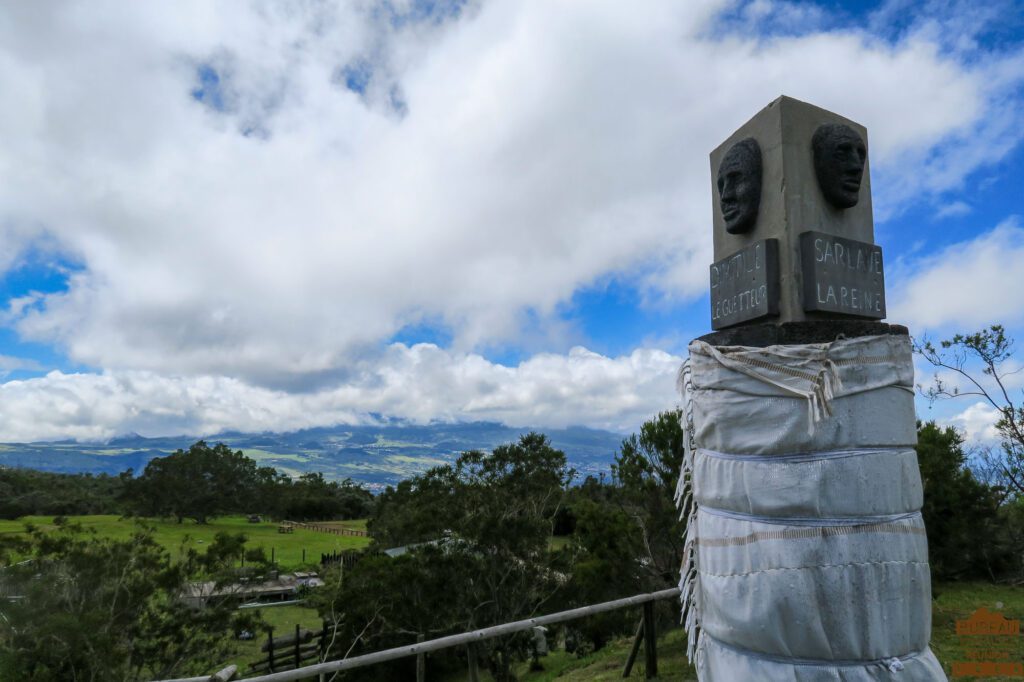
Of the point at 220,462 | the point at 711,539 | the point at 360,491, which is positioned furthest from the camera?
the point at 360,491

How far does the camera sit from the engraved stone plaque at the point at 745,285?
242cm

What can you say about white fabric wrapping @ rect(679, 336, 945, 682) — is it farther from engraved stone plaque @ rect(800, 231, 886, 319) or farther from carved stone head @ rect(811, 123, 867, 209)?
carved stone head @ rect(811, 123, 867, 209)

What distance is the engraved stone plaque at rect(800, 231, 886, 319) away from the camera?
2377 mm

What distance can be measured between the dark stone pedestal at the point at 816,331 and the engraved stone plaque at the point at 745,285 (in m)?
0.10

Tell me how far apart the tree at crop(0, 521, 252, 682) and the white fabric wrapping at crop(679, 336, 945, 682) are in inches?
355

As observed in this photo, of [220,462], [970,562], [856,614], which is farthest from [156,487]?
[856,614]

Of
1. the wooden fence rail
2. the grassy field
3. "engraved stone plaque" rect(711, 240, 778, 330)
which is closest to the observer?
"engraved stone plaque" rect(711, 240, 778, 330)

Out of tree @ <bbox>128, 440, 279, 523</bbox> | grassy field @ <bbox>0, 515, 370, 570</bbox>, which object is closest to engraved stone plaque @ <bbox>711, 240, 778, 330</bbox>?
grassy field @ <bbox>0, 515, 370, 570</bbox>

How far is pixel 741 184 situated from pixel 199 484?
3819 cm

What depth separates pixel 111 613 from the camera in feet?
28.9

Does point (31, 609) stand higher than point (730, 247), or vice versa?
point (730, 247)

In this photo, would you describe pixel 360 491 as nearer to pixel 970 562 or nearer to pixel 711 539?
pixel 970 562

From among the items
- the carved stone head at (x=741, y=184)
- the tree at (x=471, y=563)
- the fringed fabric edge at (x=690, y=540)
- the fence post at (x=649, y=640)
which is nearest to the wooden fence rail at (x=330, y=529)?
the tree at (x=471, y=563)

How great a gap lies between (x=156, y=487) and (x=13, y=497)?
6970 mm
